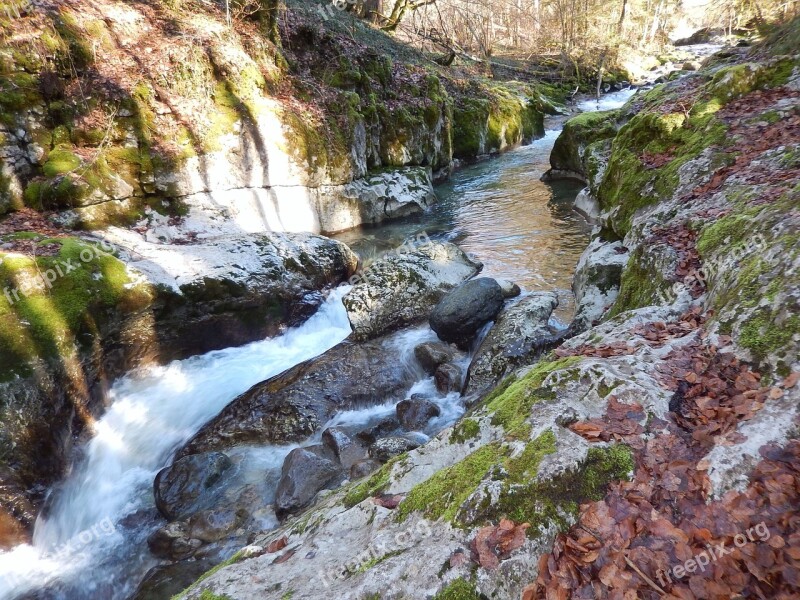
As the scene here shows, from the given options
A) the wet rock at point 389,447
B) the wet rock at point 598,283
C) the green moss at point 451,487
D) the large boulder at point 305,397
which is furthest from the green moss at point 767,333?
the large boulder at point 305,397

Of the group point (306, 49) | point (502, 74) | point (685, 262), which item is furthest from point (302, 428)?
point (502, 74)

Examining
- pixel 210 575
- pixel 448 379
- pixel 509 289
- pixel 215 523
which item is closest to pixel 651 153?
pixel 509 289

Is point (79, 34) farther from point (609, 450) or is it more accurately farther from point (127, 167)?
point (609, 450)

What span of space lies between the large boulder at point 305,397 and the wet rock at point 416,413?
599 millimetres

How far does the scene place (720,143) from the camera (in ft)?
23.4

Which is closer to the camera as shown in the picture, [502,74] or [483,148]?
[483,148]

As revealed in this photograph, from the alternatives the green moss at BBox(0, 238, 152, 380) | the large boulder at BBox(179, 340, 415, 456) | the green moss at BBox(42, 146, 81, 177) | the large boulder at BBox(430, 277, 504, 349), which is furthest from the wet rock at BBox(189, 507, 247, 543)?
the green moss at BBox(42, 146, 81, 177)

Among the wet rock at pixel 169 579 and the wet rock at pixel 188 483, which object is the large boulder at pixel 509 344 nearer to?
the wet rock at pixel 188 483

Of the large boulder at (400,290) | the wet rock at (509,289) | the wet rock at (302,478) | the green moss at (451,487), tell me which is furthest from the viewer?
the wet rock at (509,289)

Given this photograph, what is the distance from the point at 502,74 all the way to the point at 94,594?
40438 millimetres

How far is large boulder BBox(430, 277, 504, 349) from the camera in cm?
850

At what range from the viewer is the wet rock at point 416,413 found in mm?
7051

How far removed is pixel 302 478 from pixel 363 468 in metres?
0.87

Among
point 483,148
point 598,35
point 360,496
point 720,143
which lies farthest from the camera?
point 598,35
